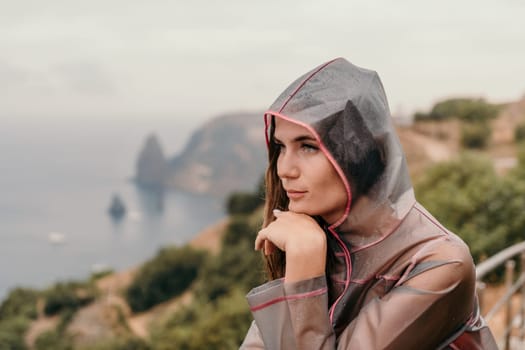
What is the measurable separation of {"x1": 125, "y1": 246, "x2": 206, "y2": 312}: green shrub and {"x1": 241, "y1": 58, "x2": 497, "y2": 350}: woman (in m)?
35.4

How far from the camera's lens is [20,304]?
40250 mm

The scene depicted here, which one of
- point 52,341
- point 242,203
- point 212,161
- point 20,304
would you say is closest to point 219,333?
point 52,341

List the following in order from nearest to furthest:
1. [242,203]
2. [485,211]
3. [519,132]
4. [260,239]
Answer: [260,239] → [485,211] → [519,132] → [242,203]

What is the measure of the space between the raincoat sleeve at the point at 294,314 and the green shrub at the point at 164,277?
35.4 metres

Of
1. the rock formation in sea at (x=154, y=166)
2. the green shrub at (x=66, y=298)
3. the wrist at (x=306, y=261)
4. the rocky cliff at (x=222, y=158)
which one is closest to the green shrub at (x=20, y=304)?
the green shrub at (x=66, y=298)

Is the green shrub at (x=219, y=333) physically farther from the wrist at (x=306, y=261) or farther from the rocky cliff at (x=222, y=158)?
the rocky cliff at (x=222, y=158)

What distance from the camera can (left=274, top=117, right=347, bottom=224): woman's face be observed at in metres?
1.03

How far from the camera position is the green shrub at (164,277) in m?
35.6

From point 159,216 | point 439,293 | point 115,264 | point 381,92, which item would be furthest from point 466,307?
point 159,216

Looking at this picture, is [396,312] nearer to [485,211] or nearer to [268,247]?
[268,247]

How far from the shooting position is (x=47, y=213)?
111188 millimetres

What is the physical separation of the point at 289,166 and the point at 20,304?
43392 mm

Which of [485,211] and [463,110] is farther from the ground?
[485,211]

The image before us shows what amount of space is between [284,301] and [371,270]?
0.53ft
